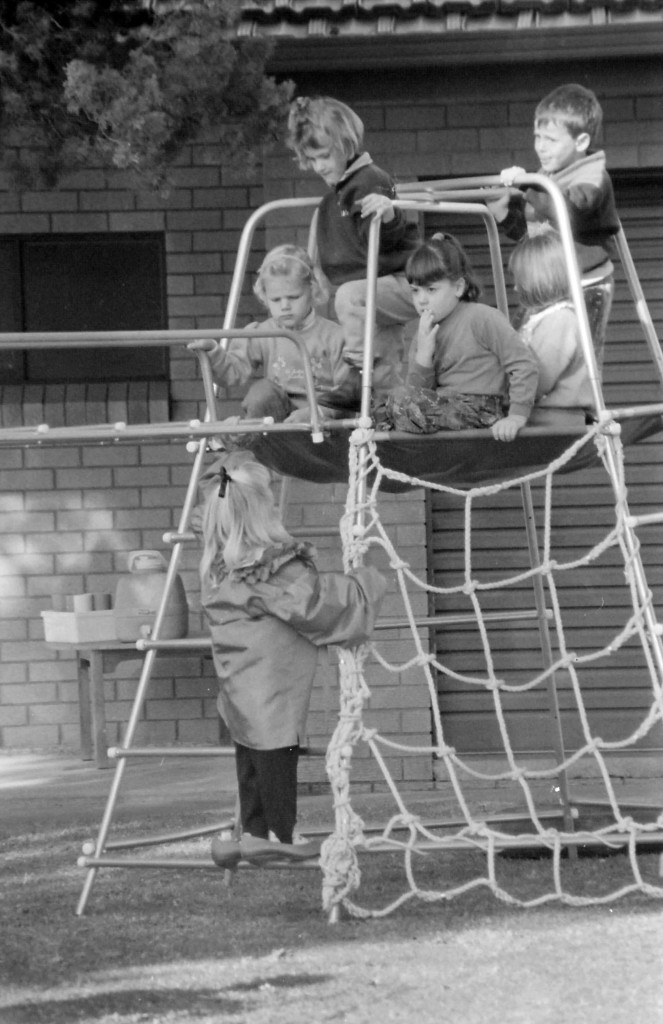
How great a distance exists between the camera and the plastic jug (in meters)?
7.77

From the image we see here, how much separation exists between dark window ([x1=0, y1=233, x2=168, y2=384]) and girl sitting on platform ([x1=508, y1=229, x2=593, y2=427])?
10.7ft

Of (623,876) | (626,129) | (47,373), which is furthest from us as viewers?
(47,373)

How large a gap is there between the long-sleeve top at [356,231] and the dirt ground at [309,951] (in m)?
2.18

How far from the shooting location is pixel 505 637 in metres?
7.98

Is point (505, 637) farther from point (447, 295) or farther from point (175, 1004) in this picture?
point (175, 1004)

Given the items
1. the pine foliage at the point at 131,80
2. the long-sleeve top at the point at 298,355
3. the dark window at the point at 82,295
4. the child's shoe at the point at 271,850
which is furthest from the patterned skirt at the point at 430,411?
the dark window at the point at 82,295

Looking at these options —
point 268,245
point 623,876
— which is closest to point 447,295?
point 623,876

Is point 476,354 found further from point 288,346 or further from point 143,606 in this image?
point 143,606

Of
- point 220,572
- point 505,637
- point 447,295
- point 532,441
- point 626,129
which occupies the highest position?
A: point 626,129

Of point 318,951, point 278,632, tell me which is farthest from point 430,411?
point 318,951

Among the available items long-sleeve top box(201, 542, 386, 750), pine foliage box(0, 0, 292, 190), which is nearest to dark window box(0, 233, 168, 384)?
pine foliage box(0, 0, 292, 190)

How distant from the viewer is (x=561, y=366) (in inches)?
206

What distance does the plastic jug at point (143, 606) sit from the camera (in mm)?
7770

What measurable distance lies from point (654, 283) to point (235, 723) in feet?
13.3
